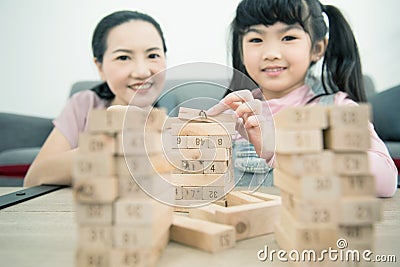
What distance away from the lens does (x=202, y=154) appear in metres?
0.62

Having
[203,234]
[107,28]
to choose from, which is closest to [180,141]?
[203,234]

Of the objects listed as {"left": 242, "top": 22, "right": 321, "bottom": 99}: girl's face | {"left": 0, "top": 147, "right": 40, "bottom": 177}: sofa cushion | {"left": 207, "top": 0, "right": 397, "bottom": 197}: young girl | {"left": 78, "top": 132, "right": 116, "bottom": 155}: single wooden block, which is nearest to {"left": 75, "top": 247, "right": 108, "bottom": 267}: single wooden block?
{"left": 78, "top": 132, "right": 116, "bottom": 155}: single wooden block

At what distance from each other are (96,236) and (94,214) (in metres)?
0.02

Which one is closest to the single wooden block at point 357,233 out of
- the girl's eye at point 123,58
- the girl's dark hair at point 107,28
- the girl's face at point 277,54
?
the girl's face at point 277,54

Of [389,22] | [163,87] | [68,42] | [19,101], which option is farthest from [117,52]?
[389,22]

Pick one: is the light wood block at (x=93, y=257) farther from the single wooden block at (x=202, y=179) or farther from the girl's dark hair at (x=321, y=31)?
the girl's dark hair at (x=321, y=31)

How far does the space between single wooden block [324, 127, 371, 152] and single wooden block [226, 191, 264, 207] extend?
244 mm

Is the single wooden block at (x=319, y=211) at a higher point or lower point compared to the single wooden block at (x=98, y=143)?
lower

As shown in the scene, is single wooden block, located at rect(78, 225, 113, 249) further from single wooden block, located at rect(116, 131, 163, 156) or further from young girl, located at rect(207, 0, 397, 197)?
young girl, located at rect(207, 0, 397, 197)

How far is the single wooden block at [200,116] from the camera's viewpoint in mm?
577

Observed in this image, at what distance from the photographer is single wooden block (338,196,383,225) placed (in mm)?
349

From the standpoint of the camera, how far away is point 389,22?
2355 mm

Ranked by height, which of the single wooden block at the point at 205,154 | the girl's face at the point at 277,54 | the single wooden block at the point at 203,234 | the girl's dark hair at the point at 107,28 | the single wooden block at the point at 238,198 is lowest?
the single wooden block at the point at 203,234

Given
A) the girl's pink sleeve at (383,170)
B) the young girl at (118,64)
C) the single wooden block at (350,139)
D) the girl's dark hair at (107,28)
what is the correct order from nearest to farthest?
the single wooden block at (350,139) < the girl's pink sleeve at (383,170) < the young girl at (118,64) < the girl's dark hair at (107,28)
